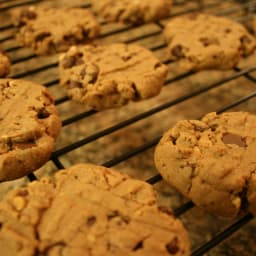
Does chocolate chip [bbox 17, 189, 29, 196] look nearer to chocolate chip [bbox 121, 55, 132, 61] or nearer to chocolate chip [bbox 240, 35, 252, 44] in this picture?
chocolate chip [bbox 121, 55, 132, 61]

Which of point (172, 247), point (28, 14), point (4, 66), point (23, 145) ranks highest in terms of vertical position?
point (28, 14)

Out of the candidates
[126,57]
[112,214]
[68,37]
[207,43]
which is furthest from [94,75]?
[112,214]

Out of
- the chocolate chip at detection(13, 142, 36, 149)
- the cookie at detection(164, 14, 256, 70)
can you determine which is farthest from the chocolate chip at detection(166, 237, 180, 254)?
the cookie at detection(164, 14, 256, 70)

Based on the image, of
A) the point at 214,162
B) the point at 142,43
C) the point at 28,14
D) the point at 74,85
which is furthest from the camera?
the point at 142,43

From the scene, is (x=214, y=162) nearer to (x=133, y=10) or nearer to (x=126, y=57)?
(x=126, y=57)

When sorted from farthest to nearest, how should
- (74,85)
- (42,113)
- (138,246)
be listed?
(74,85)
(42,113)
(138,246)

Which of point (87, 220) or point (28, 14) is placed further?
point (28, 14)

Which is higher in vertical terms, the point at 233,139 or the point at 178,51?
the point at 178,51
